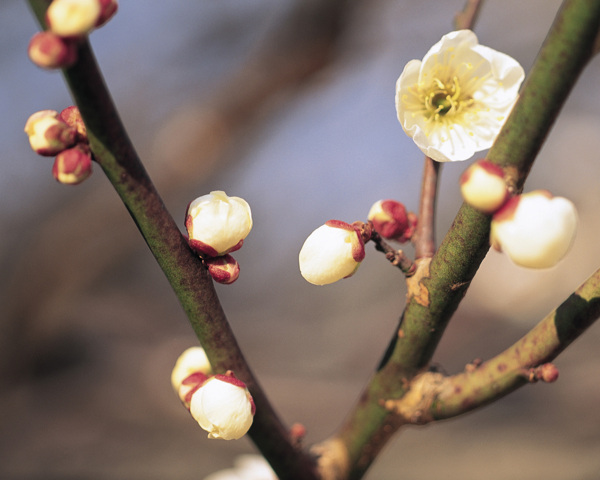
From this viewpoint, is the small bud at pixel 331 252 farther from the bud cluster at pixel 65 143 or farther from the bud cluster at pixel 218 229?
the bud cluster at pixel 65 143

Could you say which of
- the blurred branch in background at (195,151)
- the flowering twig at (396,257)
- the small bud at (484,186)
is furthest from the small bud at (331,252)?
the blurred branch in background at (195,151)

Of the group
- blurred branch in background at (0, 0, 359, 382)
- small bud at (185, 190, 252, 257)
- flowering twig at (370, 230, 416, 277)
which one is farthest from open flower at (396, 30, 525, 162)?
blurred branch in background at (0, 0, 359, 382)

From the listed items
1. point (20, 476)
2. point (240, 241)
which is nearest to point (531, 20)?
point (240, 241)

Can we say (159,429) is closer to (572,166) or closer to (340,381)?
(340,381)

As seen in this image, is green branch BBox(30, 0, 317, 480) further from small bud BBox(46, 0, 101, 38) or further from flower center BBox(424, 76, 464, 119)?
flower center BBox(424, 76, 464, 119)

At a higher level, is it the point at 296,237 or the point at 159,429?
the point at 296,237
